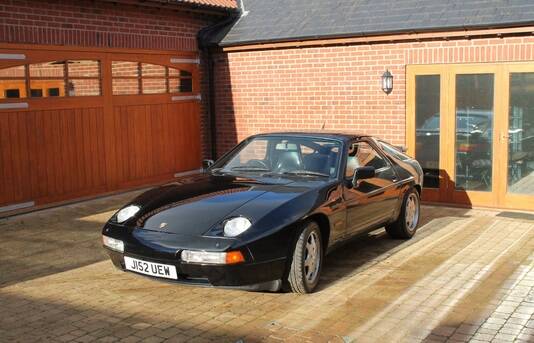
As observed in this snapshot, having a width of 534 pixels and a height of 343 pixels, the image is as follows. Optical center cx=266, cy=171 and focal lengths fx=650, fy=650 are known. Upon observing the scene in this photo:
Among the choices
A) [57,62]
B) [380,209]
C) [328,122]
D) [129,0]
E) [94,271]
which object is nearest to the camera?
[94,271]

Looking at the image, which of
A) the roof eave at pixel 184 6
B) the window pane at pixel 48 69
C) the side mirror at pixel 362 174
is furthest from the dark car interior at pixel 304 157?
the roof eave at pixel 184 6

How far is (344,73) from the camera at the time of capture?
11469mm

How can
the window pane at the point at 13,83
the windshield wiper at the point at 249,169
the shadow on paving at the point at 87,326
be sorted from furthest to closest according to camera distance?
the window pane at the point at 13,83 < the windshield wiper at the point at 249,169 < the shadow on paving at the point at 87,326

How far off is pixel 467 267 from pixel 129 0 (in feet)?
23.9

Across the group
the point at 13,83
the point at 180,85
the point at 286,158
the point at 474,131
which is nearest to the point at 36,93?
the point at 13,83

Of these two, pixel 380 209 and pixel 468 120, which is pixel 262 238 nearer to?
pixel 380 209

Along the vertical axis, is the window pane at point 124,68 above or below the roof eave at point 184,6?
below

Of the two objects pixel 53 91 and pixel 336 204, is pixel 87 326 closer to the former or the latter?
pixel 336 204

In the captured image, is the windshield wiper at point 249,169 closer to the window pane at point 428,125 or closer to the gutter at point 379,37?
the window pane at point 428,125

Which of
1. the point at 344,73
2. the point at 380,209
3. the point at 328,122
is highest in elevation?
the point at 344,73

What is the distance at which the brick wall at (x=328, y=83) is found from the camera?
33.4 feet

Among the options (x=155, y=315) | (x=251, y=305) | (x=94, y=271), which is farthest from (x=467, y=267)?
(x=94, y=271)

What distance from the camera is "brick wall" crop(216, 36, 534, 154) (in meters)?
10.2

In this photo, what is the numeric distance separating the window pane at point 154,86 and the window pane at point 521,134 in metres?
6.17
